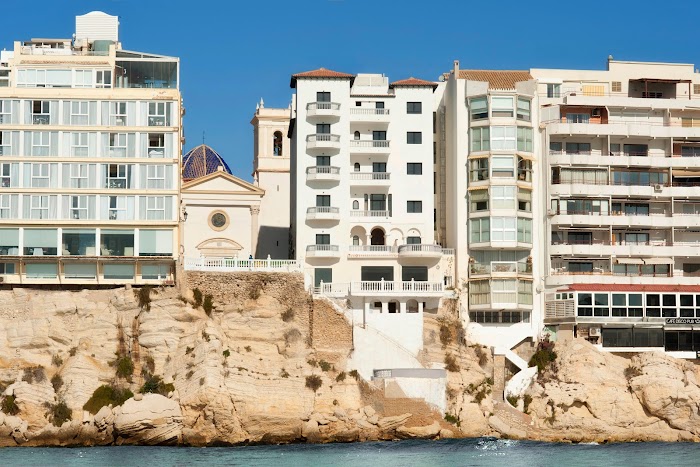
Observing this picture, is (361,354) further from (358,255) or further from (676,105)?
(676,105)

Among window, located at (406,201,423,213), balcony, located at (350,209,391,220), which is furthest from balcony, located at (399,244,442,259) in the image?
window, located at (406,201,423,213)

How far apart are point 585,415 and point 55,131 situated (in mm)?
33279

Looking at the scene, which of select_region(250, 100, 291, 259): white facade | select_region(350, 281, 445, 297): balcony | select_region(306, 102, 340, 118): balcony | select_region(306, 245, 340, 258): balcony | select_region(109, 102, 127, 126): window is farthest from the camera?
select_region(250, 100, 291, 259): white facade

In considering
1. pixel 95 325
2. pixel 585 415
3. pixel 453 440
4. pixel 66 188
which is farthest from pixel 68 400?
pixel 585 415

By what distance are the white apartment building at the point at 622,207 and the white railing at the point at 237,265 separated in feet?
51.4

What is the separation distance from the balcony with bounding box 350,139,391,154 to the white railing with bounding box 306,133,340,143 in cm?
144

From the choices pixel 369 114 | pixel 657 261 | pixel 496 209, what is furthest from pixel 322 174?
pixel 657 261

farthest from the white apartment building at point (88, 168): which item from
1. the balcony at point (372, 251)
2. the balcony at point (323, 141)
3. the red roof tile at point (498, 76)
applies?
the red roof tile at point (498, 76)

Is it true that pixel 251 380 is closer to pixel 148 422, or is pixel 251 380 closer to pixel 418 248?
pixel 148 422

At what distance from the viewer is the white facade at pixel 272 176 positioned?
103 m

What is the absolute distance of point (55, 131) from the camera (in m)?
89.4

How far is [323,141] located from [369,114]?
357 centimetres

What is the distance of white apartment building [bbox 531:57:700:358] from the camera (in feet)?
303

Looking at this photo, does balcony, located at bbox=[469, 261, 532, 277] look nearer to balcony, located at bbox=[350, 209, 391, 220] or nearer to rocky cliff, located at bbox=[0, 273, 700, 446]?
rocky cliff, located at bbox=[0, 273, 700, 446]
